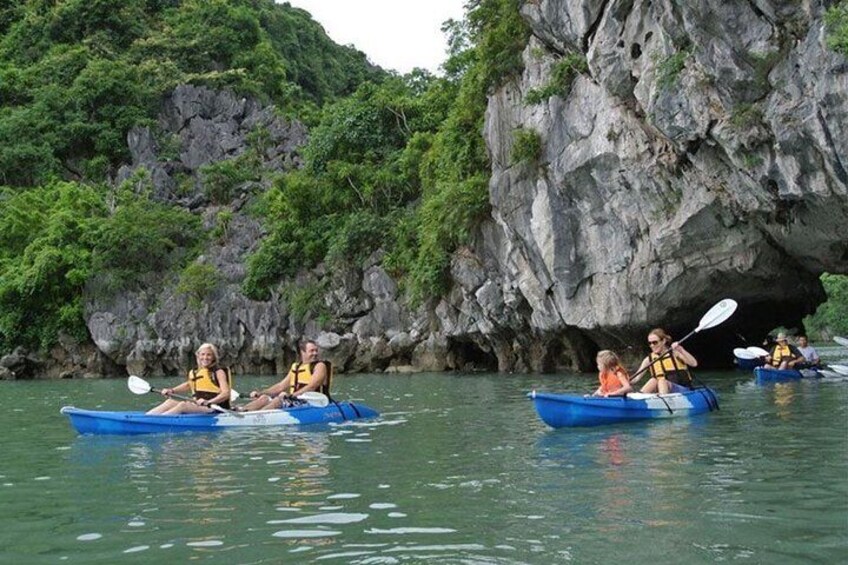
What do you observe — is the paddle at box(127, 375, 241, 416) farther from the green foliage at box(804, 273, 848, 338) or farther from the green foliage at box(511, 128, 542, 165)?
the green foliage at box(804, 273, 848, 338)

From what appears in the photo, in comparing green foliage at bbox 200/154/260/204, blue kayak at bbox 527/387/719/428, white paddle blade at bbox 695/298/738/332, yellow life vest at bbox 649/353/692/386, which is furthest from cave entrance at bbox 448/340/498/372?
blue kayak at bbox 527/387/719/428

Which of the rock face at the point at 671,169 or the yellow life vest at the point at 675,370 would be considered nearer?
the yellow life vest at the point at 675,370

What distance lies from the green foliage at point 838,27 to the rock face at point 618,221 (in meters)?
0.35

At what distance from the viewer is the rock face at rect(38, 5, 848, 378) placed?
1594cm

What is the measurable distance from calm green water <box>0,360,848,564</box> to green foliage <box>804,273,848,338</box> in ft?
171

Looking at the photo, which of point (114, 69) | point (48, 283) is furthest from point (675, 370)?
point (114, 69)

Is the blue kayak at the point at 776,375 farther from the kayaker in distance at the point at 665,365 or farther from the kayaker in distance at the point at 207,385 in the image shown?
the kayaker in distance at the point at 207,385

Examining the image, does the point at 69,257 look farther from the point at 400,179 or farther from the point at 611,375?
the point at 611,375

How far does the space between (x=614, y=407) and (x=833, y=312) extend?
5904cm

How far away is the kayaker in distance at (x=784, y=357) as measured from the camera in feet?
66.2

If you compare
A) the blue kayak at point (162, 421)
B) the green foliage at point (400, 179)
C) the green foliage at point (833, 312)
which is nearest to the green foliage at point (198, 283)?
the green foliage at point (400, 179)

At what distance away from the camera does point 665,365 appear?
13.6m

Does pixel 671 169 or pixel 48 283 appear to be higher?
pixel 48 283

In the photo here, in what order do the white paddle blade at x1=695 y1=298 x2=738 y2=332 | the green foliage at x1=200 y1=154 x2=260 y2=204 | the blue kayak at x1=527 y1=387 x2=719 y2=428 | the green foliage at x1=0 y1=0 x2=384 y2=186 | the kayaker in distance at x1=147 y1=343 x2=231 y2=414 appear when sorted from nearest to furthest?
the blue kayak at x1=527 y1=387 x2=719 y2=428
the kayaker in distance at x1=147 y1=343 x2=231 y2=414
the white paddle blade at x1=695 y1=298 x2=738 y2=332
the green foliage at x1=200 y1=154 x2=260 y2=204
the green foliage at x1=0 y1=0 x2=384 y2=186
